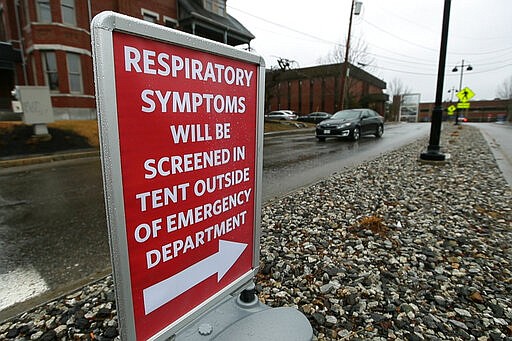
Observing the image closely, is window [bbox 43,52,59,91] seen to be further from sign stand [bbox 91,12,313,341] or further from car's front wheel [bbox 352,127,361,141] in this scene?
sign stand [bbox 91,12,313,341]

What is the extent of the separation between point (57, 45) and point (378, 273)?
18158 millimetres

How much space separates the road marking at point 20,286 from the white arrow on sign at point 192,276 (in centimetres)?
172

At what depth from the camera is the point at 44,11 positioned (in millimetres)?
14617

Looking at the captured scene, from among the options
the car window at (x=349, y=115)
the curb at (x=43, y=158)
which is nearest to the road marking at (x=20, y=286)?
the curb at (x=43, y=158)

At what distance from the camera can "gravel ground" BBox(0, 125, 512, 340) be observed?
1876 millimetres

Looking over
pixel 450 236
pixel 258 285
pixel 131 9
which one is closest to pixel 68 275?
pixel 258 285

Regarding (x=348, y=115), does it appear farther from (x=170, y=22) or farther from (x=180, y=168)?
(x=180, y=168)

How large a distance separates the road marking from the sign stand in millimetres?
1564

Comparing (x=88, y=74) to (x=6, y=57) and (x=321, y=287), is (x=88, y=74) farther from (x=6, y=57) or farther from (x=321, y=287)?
(x=321, y=287)

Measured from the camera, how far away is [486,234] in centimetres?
311

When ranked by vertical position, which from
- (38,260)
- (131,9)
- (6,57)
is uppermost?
(131,9)

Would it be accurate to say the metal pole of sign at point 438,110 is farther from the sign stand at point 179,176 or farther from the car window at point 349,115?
the car window at point 349,115

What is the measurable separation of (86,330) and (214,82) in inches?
69.7

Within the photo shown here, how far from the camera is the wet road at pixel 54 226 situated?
250 cm
